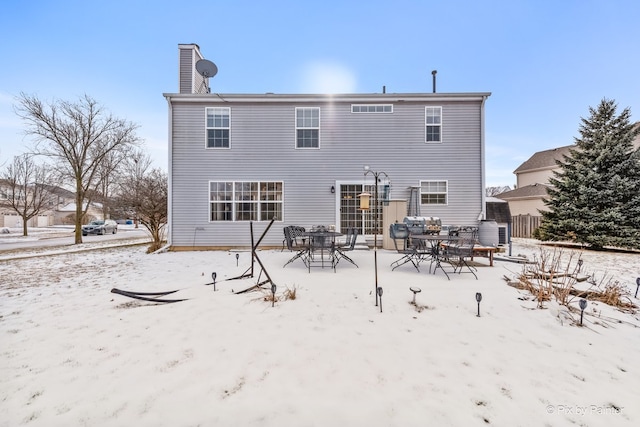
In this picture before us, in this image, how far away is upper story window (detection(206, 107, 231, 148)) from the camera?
10047 millimetres

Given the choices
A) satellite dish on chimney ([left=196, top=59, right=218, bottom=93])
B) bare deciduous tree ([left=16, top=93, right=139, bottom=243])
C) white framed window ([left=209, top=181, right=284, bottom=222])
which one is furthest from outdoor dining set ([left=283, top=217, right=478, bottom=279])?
bare deciduous tree ([left=16, top=93, right=139, bottom=243])

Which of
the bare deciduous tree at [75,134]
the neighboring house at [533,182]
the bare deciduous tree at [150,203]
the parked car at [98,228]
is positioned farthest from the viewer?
the parked car at [98,228]

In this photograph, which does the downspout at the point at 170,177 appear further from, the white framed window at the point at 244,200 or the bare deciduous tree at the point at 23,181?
the bare deciduous tree at the point at 23,181

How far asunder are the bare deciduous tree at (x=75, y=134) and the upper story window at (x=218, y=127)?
8.21 meters

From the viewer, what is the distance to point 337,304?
3986 millimetres

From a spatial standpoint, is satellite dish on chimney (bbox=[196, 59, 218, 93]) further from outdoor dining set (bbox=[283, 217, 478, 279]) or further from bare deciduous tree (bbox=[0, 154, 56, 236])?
bare deciduous tree (bbox=[0, 154, 56, 236])

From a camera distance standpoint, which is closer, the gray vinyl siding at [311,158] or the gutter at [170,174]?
the gutter at [170,174]

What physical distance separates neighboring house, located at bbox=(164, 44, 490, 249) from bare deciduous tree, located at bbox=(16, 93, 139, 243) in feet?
26.2

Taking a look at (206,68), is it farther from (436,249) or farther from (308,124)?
(436,249)

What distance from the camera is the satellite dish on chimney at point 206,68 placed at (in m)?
10.5

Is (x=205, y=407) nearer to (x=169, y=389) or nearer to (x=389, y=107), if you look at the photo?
(x=169, y=389)

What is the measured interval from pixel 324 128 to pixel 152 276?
7345mm

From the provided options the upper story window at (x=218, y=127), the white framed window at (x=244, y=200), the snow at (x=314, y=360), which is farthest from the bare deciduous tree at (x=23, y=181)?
the snow at (x=314, y=360)

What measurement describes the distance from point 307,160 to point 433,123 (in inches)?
195
